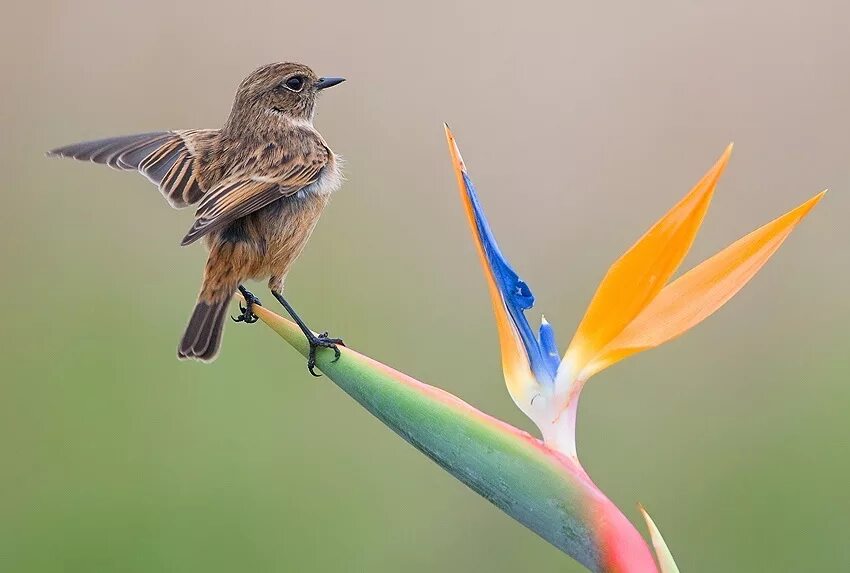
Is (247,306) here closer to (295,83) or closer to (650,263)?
(295,83)

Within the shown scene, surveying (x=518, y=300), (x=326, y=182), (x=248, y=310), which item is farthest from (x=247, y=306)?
(x=518, y=300)

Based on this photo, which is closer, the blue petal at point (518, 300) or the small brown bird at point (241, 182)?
the blue petal at point (518, 300)

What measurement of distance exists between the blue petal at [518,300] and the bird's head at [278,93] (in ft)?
1.43

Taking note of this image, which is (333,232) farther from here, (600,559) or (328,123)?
(600,559)

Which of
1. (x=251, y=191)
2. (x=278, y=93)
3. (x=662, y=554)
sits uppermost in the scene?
(x=278, y=93)

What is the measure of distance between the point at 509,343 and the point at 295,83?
55 centimetres

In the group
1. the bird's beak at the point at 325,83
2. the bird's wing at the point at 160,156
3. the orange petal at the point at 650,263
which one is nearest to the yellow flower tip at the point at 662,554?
the orange petal at the point at 650,263

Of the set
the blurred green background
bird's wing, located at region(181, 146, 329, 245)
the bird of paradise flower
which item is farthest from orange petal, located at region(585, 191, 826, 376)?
the blurred green background

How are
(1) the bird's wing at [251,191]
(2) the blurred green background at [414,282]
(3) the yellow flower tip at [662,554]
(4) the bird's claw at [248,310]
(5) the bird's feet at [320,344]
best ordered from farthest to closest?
(2) the blurred green background at [414,282] < (4) the bird's claw at [248,310] < (1) the bird's wing at [251,191] < (5) the bird's feet at [320,344] < (3) the yellow flower tip at [662,554]

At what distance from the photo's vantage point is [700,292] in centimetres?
66

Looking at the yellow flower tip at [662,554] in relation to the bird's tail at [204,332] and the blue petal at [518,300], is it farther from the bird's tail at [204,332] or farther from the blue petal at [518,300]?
the bird's tail at [204,332]

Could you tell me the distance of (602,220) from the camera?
2.37 m

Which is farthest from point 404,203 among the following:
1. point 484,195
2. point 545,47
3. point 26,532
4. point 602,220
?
point 26,532

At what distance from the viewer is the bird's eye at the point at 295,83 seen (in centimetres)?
117
